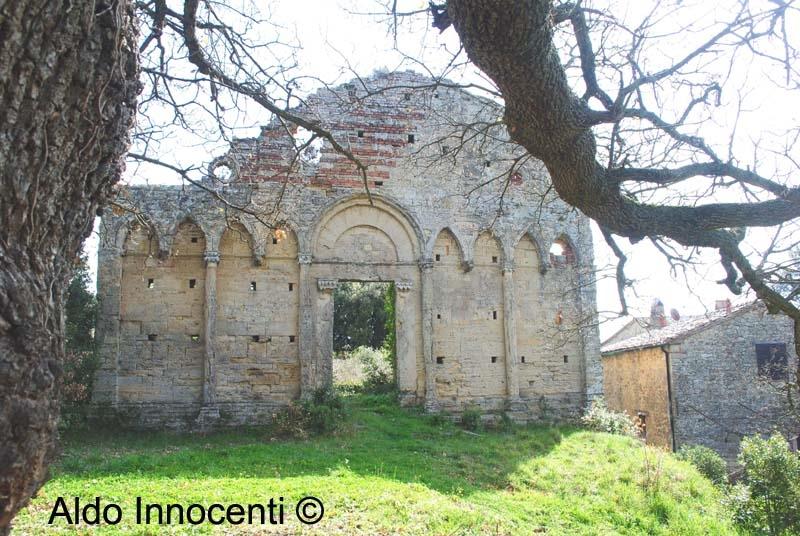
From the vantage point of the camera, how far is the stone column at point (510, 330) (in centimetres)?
1452

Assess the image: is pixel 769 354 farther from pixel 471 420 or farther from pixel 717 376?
pixel 471 420

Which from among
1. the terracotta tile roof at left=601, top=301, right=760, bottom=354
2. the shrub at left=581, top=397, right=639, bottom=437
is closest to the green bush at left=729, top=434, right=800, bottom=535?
the shrub at left=581, top=397, right=639, bottom=437

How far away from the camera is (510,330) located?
1466 cm

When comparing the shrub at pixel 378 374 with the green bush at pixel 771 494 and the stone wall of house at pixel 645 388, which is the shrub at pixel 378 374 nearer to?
the stone wall of house at pixel 645 388

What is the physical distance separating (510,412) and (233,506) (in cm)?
862

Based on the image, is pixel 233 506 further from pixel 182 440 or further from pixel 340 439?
pixel 182 440

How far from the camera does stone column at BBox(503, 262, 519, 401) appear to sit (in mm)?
14516

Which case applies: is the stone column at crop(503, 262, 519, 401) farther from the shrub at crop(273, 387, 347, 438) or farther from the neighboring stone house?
the neighboring stone house

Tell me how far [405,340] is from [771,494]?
7.52 meters

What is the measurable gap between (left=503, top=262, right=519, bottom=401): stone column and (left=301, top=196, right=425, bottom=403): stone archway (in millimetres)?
2083

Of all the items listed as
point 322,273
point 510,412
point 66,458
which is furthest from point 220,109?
point 510,412

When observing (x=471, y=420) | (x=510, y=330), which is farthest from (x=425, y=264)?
(x=471, y=420)

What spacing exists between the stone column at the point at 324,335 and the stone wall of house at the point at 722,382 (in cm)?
1116

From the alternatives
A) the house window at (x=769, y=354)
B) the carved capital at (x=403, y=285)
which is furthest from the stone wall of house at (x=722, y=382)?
the carved capital at (x=403, y=285)
